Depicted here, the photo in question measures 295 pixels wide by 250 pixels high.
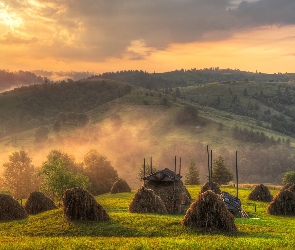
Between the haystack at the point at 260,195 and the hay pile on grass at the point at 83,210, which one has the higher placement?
the hay pile on grass at the point at 83,210

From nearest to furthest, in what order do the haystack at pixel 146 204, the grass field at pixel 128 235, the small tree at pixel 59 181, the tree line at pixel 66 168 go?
the grass field at pixel 128 235, the haystack at pixel 146 204, the small tree at pixel 59 181, the tree line at pixel 66 168

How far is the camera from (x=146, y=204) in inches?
1710

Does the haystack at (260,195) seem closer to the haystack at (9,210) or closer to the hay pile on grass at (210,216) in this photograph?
the hay pile on grass at (210,216)

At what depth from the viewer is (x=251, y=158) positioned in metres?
196

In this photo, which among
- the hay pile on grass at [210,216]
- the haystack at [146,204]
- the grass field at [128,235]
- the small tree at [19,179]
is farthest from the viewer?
the small tree at [19,179]

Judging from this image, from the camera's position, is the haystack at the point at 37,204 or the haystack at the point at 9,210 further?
the haystack at the point at 37,204

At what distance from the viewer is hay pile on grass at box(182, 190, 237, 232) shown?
30.2m

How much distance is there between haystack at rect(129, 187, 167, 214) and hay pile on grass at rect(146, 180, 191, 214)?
25.7ft

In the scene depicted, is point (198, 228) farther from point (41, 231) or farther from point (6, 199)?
point (6, 199)

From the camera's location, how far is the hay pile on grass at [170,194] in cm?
5166

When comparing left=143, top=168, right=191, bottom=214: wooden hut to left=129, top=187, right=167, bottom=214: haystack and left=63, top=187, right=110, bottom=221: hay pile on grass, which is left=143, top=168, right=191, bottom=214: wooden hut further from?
left=63, top=187, right=110, bottom=221: hay pile on grass

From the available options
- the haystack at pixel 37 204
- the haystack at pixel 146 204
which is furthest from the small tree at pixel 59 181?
the haystack at pixel 146 204

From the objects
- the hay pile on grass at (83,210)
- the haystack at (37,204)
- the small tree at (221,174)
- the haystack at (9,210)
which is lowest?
the small tree at (221,174)

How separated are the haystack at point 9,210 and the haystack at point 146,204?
43.7 ft
